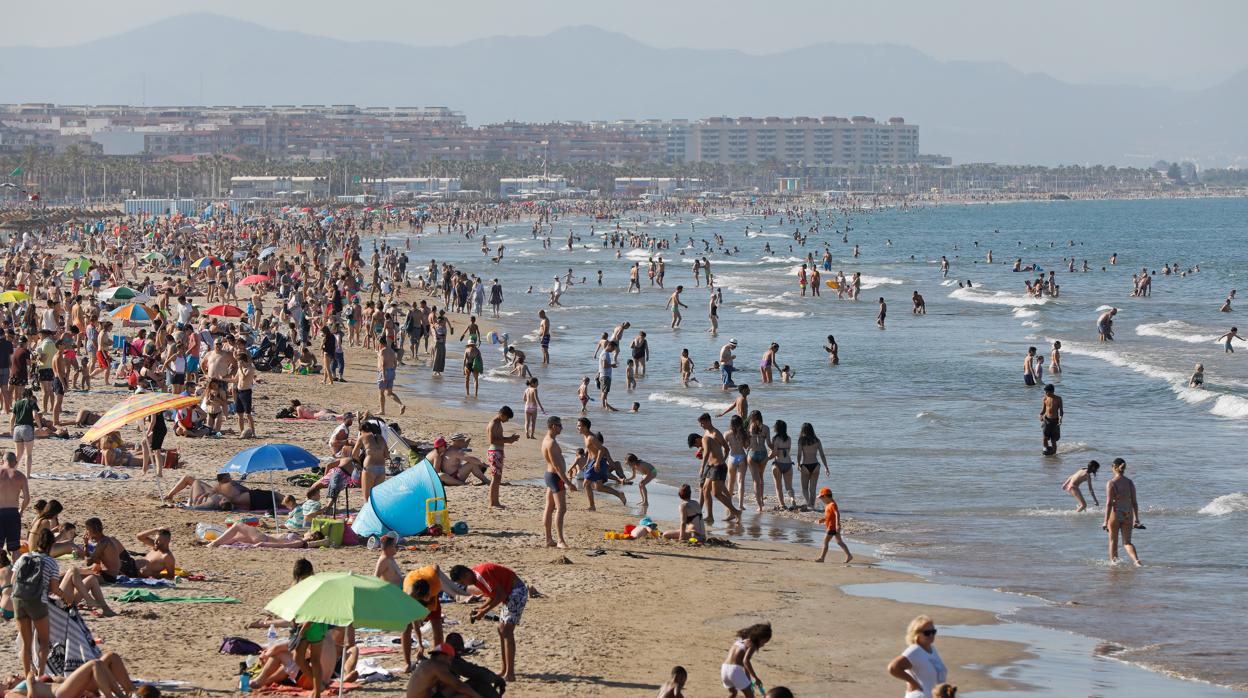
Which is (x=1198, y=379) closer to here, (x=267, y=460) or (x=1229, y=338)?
(x=1229, y=338)

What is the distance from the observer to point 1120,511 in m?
15.4

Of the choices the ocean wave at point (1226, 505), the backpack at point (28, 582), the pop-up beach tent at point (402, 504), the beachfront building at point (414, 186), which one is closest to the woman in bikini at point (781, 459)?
the pop-up beach tent at point (402, 504)

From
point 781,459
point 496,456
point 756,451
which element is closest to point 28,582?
point 496,456

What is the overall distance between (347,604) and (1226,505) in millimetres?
13389

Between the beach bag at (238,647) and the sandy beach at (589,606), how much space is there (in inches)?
3.7

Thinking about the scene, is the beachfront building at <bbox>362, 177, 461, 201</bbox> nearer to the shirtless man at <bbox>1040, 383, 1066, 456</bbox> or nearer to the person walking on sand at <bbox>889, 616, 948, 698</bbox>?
the shirtless man at <bbox>1040, 383, 1066, 456</bbox>

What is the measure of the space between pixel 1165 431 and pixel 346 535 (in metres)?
16.6

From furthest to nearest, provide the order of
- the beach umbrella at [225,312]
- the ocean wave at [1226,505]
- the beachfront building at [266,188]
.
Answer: the beachfront building at [266,188], the beach umbrella at [225,312], the ocean wave at [1226,505]

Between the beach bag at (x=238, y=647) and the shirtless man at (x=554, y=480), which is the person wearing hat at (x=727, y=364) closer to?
the shirtless man at (x=554, y=480)

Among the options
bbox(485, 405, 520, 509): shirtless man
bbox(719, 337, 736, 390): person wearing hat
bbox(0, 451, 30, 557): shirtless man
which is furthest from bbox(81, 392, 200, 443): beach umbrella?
bbox(719, 337, 736, 390): person wearing hat

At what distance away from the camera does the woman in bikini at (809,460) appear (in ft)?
59.0

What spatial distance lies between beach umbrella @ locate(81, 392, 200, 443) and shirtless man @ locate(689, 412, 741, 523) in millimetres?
5567

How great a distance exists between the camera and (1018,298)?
2259 inches

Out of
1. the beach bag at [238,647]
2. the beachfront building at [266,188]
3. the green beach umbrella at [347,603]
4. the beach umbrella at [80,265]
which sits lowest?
the beach bag at [238,647]
